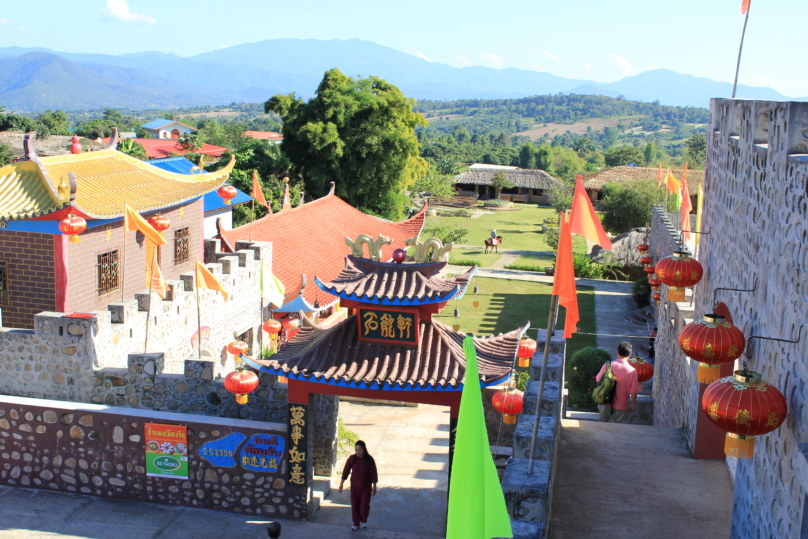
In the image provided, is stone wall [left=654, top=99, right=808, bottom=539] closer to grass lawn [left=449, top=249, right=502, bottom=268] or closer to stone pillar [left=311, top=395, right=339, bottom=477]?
stone pillar [left=311, top=395, right=339, bottom=477]

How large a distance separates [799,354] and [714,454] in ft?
15.5

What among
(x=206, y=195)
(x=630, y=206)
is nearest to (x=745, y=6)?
(x=206, y=195)

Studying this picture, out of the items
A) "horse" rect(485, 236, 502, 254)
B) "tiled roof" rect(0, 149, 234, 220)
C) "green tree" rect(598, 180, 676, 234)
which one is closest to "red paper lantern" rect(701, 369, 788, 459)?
"tiled roof" rect(0, 149, 234, 220)

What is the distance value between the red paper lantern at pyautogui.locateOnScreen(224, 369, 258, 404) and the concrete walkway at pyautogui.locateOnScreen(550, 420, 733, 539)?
4.57 meters

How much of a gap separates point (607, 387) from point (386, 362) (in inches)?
163

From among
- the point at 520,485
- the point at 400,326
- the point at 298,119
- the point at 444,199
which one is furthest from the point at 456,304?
the point at 444,199

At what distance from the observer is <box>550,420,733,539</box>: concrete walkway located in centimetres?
801

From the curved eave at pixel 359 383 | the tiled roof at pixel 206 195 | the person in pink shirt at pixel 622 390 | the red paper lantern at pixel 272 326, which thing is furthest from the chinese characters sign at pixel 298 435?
the tiled roof at pixel 206 195

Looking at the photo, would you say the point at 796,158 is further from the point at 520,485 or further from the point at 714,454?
the point at 714,454

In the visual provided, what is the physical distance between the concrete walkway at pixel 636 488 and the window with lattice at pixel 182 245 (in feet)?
36.6

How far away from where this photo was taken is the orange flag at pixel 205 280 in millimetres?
14172

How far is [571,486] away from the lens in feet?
29.6

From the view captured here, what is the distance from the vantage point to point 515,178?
70.0 metres

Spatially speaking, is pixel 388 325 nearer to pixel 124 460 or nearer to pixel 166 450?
pixel 166 450
